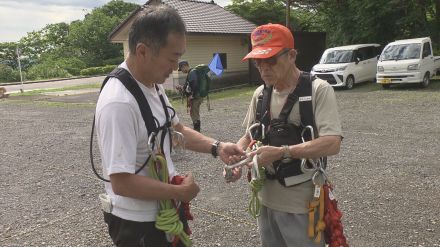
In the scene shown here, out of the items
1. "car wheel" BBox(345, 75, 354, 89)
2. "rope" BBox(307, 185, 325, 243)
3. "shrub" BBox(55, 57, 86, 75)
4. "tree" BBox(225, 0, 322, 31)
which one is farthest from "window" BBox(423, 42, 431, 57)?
"shrub" BBox(55, 57, 86, 75)

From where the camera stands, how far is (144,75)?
73.7 inches

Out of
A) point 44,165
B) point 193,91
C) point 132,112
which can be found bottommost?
point 44,165

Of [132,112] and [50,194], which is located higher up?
[132,112]

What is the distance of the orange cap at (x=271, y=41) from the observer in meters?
2.27

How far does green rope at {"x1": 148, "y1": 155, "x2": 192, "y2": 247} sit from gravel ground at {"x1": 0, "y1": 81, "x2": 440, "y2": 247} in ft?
6.45

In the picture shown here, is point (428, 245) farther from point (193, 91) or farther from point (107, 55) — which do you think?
point (107, 55)

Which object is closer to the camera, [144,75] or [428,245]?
[144,75]

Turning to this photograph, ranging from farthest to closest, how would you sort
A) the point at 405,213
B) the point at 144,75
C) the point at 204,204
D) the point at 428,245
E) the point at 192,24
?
the point at 192,24, the point at 204,204, the point at 405,213, the point at 428,245, the point at 144,75

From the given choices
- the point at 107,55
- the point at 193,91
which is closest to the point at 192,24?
the point at 193,91

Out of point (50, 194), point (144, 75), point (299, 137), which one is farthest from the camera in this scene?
point (50, 194)

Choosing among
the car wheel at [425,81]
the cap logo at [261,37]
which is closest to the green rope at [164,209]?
the cap logo at [261,37]

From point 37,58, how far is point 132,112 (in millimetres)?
52273

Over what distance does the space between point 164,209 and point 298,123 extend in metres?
0.88

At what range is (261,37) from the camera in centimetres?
235
